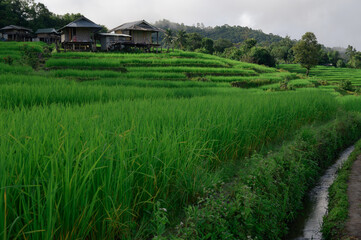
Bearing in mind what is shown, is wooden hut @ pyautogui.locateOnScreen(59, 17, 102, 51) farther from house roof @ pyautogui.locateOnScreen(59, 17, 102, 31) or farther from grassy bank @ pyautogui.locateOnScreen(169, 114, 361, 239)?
grassy bank @ pyautogui.locateOnScreen(169, 114, 361, 239)

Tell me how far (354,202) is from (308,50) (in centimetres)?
3817

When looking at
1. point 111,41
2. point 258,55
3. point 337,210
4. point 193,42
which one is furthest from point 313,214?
point 193,42

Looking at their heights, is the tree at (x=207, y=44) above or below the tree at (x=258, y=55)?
above

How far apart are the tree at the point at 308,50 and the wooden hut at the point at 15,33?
117ft

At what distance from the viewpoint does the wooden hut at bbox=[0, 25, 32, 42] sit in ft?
111

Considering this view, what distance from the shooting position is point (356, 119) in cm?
812

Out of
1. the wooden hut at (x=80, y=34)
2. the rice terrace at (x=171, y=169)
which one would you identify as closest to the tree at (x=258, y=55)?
the wooden hut at (x=80, y=34)

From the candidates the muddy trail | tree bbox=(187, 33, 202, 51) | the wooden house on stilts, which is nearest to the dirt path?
the muddy trail

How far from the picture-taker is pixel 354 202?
3.68m

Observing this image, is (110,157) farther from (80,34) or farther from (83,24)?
(80,34)

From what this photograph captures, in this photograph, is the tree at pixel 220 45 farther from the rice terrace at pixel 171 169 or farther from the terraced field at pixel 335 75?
the rice terrace at pixel 171 169

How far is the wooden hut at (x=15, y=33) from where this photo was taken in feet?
111

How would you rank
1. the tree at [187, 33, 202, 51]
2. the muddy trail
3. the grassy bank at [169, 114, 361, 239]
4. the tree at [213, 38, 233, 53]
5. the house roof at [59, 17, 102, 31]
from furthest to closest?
the tree at [213, 38, 233, 53]
the tree at [187, 33, 202, 51]
the house roof at [59, 17, 102, 31]
the muddy trail
the grassy bank at [169, 114, 361, 239]

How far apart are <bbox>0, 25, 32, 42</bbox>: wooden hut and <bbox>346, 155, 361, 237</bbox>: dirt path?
127 ft
